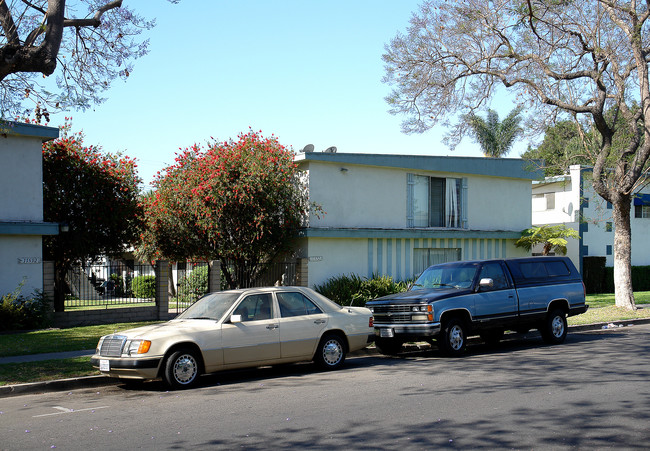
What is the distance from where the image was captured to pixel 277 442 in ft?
22.7

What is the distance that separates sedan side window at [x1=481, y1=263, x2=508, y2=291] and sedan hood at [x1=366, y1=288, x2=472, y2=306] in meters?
0.70

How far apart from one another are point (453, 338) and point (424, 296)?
1008mm

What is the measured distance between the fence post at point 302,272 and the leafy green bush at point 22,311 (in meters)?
7.25

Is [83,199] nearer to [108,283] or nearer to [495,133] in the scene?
[108,283]

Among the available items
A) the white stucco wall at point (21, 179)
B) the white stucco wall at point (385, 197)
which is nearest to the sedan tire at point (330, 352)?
the white stucco wall at point (385, 197)

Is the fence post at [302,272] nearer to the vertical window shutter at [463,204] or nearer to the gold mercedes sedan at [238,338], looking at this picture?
the vertical window shutter at [463,204]

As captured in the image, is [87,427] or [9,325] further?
[9,325]

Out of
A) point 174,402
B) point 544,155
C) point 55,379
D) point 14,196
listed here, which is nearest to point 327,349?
point 174,402

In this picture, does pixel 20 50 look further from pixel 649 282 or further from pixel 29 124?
pixel 649 282

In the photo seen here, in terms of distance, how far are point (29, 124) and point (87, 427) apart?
40.9 ft

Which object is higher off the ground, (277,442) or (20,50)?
(20,50)

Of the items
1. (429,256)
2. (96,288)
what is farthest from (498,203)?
(96,288)

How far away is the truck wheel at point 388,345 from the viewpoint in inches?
551

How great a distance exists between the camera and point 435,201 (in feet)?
80.8
